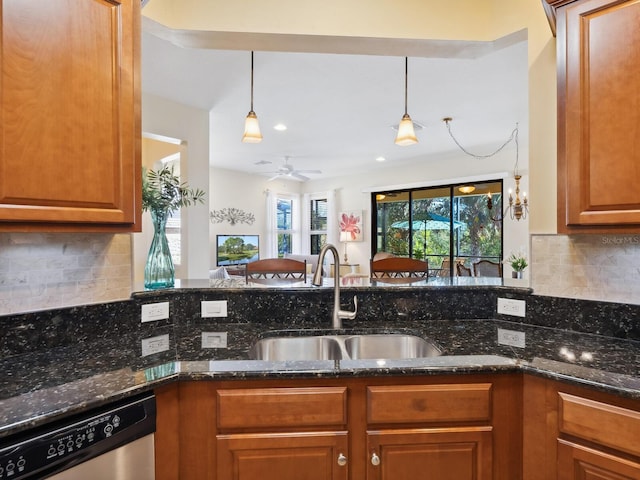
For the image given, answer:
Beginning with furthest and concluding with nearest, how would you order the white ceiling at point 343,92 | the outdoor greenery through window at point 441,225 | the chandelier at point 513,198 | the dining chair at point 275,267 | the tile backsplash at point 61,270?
the outdoor greenery through window at point 441,225 < the chandelier at point 513,198 < the white ceiling at point 343,92 < the dining chair at point 275,267 < the tile backsplash at point 61,270

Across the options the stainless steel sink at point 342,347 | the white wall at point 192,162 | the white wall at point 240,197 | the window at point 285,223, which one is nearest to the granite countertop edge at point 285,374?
the stainless steel sink at point 342,347

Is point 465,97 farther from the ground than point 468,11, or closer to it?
farther from the ground

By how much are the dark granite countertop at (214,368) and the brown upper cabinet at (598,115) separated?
1.49 feet

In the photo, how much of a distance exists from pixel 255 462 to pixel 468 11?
219 centimetres

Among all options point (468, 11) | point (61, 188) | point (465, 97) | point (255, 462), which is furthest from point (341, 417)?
point (465, 97)

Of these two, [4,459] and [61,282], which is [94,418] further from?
[61,282]

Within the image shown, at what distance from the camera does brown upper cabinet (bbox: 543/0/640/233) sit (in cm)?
118

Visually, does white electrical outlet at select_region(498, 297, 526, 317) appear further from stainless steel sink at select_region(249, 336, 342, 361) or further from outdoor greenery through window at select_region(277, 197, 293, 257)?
outdoor greenery through window at select_region(277, 197, 293, 257)

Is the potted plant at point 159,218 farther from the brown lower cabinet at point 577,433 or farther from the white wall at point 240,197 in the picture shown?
the white wall at point 240,197

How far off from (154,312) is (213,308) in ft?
0.84

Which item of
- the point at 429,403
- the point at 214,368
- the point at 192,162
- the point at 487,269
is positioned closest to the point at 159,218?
the point at 214,368

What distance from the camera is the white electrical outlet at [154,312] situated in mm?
1563

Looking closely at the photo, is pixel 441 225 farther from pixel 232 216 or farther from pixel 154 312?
pixel 154 312

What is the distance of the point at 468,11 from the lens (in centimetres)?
180
